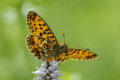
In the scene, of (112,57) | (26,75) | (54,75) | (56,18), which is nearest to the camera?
(54,75)

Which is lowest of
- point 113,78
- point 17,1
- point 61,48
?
point 113,78

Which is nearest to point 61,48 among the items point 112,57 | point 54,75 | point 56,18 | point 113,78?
point 54,75

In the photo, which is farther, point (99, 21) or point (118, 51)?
point (99, 21)

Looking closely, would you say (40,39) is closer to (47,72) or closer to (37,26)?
(37,26)

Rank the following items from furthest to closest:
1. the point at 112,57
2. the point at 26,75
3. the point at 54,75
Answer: the point at 112,57, the point at 26,75, the point at 54,75

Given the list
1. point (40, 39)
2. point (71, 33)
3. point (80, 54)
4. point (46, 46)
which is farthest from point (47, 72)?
point (71, 33)

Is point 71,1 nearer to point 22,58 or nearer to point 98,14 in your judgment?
point 98,14

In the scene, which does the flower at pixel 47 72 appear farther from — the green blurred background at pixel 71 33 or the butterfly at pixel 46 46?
the green blurred background at pixel 71 33
